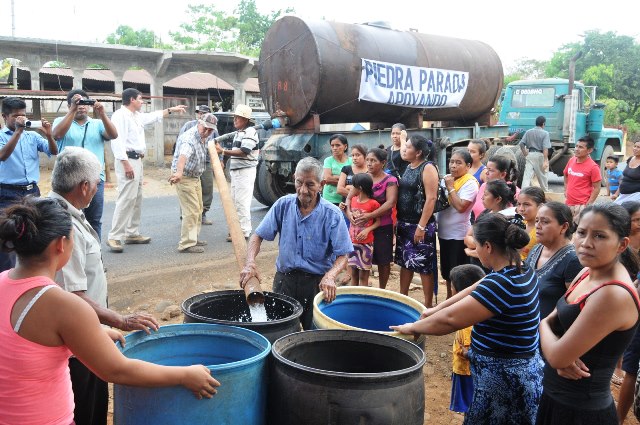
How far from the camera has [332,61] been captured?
7879 millimetres

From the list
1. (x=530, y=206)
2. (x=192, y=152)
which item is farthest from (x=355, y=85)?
(x=530, y=206)

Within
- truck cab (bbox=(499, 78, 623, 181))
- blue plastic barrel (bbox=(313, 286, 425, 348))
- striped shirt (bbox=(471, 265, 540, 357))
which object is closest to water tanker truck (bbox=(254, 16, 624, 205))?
truck cab (bbox=(499, 78, 623, 181))

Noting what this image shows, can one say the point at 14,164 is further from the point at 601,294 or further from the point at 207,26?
the point at 207,26

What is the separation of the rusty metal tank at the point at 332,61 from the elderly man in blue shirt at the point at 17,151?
3.94 m

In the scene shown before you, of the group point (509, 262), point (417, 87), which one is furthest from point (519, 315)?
point (417, 87)

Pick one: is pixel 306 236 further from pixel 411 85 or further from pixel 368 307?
pixel 411 85

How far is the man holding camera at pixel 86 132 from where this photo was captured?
5255 millimetres

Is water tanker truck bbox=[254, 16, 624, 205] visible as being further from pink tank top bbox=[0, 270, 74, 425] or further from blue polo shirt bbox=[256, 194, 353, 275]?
pink tank top bbox=[0, 270, 74, 425]

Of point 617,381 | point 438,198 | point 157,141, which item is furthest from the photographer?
point 157,141

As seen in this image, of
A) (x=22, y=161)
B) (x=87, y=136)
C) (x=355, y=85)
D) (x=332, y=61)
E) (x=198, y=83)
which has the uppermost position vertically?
(x=198, y=83)

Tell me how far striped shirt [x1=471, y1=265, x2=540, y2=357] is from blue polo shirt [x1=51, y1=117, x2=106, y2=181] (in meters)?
4.26

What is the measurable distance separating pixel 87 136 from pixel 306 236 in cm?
319

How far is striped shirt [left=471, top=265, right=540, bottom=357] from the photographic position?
2.38m

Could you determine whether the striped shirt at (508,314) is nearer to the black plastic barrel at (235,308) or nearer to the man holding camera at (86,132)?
the black plastic barrel at (235,308)
